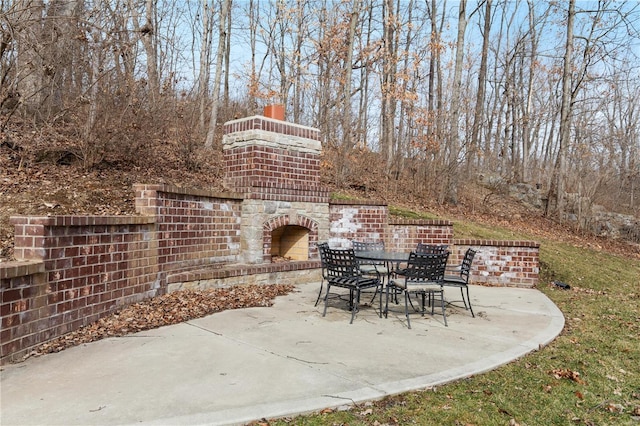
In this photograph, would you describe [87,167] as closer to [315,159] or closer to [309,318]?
[315,159]

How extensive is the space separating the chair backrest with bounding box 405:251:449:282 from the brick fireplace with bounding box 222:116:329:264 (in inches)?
123

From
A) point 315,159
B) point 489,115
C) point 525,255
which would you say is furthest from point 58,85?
point 489,115

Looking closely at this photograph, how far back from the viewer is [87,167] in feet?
26.8

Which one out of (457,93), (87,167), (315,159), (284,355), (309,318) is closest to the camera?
(284,355)

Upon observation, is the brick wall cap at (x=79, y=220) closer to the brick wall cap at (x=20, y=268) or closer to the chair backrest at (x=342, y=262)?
the brick wall cap at (x=20, y=268)

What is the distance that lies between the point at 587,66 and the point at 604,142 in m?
4.43

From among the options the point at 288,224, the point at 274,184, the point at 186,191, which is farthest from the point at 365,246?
the point at 186,191

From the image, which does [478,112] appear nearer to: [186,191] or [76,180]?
[186,191]

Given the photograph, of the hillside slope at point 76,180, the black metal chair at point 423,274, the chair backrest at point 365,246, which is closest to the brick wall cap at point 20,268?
the hillside slope at point 76,180

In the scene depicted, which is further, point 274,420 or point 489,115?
point 489,115

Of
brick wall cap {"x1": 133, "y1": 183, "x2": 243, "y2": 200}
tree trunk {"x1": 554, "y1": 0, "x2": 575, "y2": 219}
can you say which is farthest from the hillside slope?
tree trunk {"x1": 554, "y1": 0, "x2": 575, "y2": 219}

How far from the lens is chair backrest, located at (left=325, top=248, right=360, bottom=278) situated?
5742 millimetres

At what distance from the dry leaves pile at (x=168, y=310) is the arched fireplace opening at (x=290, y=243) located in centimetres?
139

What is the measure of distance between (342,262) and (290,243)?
11.2ft
